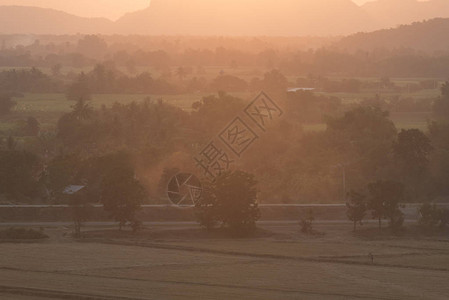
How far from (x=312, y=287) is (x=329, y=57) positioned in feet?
355

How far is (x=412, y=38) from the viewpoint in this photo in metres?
173

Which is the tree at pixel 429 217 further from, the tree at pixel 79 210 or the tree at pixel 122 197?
the tree at pixel 79 210

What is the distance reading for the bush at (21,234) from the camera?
29734mm

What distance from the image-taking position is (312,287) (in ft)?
71.4

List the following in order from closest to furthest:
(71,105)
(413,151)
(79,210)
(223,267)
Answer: (223,267) < (79,210) < (413,151) < (71,105)

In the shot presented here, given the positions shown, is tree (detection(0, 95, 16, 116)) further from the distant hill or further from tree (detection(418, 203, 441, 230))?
the distant hill

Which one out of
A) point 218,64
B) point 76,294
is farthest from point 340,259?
point 218,64

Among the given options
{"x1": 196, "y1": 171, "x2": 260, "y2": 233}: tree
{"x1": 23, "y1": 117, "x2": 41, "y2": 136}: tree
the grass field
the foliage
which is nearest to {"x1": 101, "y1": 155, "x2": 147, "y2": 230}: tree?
{"x1": 196, "y1": 171, "x2": 260, "y2": 233}: tree

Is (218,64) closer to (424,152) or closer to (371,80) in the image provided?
(371,80)

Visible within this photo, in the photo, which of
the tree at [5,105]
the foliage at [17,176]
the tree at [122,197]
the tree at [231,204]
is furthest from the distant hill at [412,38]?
the tree at [122,197]

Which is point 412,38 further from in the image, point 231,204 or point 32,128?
point 231,204

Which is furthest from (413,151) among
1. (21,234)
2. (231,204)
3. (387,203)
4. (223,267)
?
(21,234)

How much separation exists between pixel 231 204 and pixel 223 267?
7907mm


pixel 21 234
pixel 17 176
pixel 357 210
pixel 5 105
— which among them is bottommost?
pixel 21 234
